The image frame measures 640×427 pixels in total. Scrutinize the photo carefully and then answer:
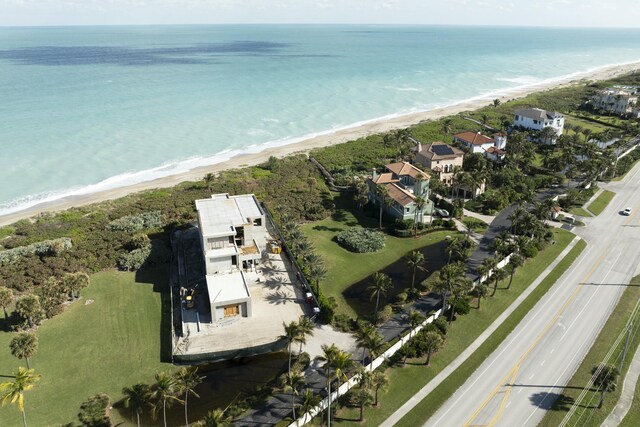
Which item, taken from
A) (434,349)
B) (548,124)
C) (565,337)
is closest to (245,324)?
(434,349)

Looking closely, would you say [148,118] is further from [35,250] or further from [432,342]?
[432,342]

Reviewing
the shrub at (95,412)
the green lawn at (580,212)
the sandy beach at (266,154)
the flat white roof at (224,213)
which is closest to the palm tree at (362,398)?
the shrub at (95,412)

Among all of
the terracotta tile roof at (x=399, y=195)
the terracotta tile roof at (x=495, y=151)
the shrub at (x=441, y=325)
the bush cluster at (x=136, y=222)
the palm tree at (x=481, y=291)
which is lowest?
the shrub at (x=441, y=325)

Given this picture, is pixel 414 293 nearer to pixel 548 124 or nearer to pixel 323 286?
pixel 323 286

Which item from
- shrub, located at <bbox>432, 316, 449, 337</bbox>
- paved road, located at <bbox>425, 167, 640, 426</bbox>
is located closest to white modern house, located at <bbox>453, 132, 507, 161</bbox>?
paved road, located at <bbox>425, 167, 640, 426</bbox>

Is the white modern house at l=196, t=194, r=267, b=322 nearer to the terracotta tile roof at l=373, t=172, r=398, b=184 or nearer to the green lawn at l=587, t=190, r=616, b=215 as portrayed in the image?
the terracotta tile roof at l=373, t=172, r=398, b=184

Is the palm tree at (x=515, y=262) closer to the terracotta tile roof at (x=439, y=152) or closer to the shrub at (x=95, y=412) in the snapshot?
the terracotta tile roof at (x=439, y=152)

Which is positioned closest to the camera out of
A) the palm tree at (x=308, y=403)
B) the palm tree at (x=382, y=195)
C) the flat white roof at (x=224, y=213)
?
the palm tree at (x=308, y=403)
